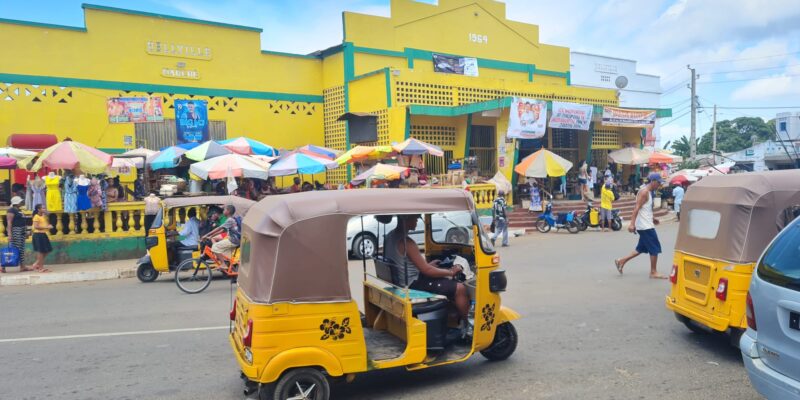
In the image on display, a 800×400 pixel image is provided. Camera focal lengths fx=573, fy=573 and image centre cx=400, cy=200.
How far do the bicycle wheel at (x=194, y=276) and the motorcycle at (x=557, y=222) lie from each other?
12.1m

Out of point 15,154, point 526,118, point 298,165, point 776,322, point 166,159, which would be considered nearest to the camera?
point 776,322

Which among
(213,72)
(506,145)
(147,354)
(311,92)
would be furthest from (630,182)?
(147,354)

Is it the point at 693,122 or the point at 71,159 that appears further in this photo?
the point at 693,122

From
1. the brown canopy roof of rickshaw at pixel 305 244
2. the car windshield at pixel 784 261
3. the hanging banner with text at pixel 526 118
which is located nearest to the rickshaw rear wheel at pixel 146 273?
the brown canopy roof of rickshaw at pixel 305 244

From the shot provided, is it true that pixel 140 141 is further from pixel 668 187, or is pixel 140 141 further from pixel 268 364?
pixel 668 187

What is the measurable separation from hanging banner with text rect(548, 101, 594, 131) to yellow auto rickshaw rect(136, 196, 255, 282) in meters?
14.3

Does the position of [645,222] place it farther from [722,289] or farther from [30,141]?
[30,141]

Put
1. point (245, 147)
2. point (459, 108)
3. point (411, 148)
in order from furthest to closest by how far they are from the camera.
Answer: point (459, 108)
point (245, 147)
point (411, 148)

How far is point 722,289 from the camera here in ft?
18.4

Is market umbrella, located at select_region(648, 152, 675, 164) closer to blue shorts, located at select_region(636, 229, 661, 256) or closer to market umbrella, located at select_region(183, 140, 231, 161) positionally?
blue shorts, located at select_region(636, 229, 661, 256)

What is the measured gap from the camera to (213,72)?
74.1 feet

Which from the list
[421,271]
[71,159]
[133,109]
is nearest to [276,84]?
[133,109]

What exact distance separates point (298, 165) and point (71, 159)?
19.0ft

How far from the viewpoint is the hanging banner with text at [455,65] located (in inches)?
1061
